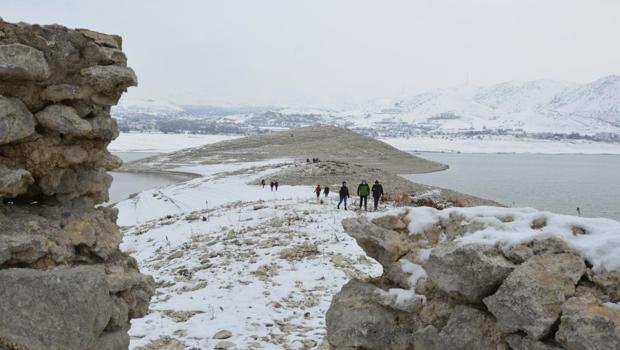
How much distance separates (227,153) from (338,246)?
84520 millimetres

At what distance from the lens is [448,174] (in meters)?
80.9

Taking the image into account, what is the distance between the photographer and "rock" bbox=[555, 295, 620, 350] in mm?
6016

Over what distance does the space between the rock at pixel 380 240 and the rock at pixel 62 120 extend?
471 centimetres

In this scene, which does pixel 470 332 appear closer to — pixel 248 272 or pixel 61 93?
pixel 61 93

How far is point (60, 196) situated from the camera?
316 inches

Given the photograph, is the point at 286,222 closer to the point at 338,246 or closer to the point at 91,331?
the point at 338,246

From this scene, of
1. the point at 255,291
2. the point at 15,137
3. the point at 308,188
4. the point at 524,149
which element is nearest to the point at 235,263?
the point at 255,291

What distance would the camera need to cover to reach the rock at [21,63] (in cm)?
665

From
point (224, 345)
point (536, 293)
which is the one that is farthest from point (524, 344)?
point (224, 345)

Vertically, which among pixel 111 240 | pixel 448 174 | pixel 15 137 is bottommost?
pixel 448 174

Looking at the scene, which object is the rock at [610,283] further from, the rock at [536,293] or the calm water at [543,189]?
the calm water at [543,189]

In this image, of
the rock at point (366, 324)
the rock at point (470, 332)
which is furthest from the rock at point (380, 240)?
the rock at point (470, 332)

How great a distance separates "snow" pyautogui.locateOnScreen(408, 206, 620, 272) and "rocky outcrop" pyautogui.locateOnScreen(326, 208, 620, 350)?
45 millimetres

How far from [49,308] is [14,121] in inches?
94.0
